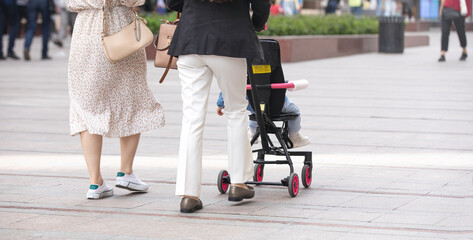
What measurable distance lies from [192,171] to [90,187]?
80cm

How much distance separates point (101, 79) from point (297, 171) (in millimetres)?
1739

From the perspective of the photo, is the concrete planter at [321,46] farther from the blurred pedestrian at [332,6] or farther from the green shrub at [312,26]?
Result: the blurred pedestrian at [332,6]

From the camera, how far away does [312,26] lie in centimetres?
2122

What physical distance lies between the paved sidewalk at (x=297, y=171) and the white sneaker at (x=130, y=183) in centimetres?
8

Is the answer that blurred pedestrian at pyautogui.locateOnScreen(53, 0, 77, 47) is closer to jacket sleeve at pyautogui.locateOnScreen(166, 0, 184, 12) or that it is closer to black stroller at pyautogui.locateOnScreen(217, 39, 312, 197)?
black stroller at pyautogui.locateOnScreen(217, 39, 312, 197)

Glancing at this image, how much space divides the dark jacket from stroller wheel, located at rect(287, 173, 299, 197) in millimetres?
851

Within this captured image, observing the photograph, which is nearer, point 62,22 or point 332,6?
point 62,22

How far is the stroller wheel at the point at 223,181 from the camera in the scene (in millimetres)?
5887

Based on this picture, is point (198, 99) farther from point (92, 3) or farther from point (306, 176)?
point (306, 176)

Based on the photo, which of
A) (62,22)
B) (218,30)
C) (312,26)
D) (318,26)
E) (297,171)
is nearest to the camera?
(218,30)

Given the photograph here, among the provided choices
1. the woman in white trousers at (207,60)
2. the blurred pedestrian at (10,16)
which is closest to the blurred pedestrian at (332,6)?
the blurred pedestrian at (10,16)

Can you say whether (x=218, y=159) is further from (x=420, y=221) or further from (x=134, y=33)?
(x=420, y=221)

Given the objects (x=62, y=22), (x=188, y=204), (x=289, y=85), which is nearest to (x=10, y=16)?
(x=62, y=22)

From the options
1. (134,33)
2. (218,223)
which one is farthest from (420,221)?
(134,33)
